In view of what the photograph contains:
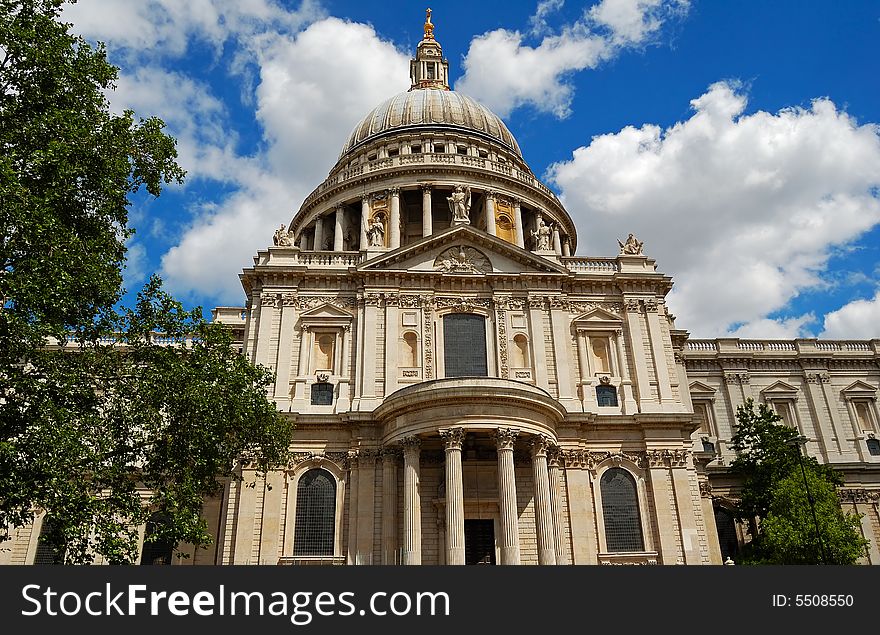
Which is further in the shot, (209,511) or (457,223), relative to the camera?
(457,223)

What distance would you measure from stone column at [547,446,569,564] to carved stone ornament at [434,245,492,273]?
34.4ft

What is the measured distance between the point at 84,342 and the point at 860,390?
156 feet

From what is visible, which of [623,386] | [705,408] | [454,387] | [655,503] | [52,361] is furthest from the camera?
[705,408]

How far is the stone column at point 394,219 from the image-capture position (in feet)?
160

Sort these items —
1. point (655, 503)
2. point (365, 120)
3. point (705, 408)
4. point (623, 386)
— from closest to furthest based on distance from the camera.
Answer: point (655, 503) → point (623, 386) → point (705, 408) → point (365, 120)

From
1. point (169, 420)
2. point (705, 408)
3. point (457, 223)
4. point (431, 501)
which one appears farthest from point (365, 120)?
point (169, 420)

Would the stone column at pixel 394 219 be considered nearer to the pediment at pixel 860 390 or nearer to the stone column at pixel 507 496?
the stone column at pixel 507 496

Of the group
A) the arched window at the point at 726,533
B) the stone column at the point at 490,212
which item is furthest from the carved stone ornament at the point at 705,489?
the stone column at the point at 490,212

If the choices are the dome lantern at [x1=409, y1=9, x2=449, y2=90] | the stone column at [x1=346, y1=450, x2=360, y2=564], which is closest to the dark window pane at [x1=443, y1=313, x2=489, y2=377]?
the stone column at [x1=346, y1=450, x2=360, y2=564]

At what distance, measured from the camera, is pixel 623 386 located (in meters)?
33.9

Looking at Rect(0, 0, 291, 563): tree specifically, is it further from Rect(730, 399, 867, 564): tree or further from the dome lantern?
the dome lantern

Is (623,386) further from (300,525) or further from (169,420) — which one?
(169,420)

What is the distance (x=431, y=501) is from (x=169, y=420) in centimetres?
1263

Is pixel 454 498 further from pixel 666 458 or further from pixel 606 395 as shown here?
pixel 666 458
